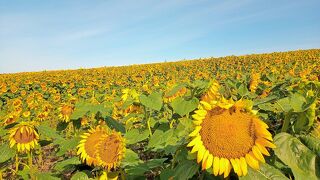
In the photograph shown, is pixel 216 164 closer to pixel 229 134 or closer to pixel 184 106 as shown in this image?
pixel 229 134

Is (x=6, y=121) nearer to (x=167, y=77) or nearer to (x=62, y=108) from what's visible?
(x=62, y=108)

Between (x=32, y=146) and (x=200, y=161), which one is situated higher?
A: (x=200, y=161)

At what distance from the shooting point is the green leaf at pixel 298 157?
1714mm

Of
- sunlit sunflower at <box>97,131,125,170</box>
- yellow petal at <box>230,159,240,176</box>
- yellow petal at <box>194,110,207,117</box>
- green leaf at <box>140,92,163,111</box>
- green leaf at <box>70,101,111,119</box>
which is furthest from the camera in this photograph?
green leaf at <box>70,101,111,119</box>

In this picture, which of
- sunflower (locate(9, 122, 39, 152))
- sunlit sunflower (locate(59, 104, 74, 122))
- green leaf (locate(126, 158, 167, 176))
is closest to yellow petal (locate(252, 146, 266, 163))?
green leaf (locate(126, 158, 167, 176))

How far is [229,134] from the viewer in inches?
67.1

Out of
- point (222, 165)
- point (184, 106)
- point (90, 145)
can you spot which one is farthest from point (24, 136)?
point (222, 165)

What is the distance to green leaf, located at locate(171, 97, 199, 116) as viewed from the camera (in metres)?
2.34

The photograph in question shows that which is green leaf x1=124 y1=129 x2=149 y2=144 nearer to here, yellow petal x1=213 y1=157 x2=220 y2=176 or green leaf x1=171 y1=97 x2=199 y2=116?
green leaf x1=171 y1=97 x2=199 y2=116

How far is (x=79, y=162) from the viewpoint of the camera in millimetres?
3039

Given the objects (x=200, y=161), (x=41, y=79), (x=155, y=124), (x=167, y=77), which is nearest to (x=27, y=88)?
(x=41, y=79)

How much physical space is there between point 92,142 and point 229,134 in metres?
1.35

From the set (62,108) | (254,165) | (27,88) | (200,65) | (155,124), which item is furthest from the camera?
(200,65)

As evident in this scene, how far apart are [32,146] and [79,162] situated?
0.76 m
